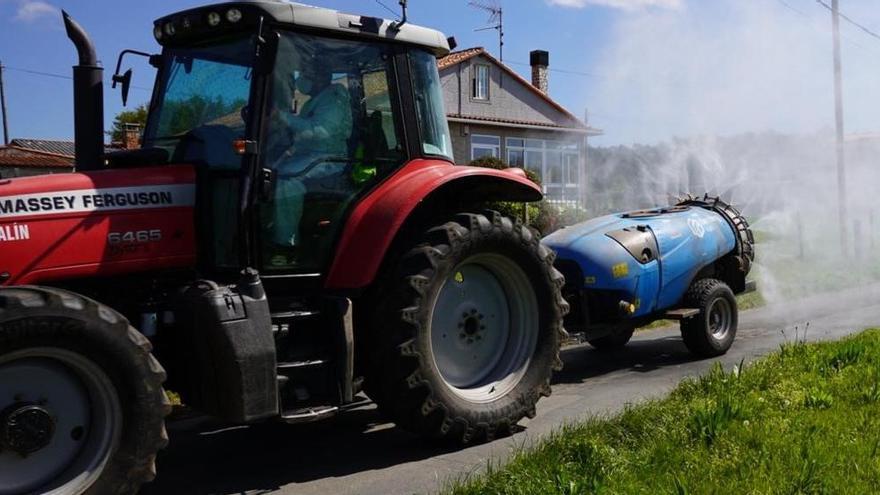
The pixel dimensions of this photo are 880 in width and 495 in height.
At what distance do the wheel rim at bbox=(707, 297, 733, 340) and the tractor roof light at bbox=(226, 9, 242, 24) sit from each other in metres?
5.79

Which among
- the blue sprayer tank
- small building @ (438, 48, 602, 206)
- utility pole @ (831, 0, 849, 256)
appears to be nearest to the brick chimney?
small building @ (438, 48, 602, 206)

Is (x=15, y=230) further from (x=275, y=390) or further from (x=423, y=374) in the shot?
(x=423, y=374)

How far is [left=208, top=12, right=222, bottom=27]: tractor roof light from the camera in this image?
17.1 feet

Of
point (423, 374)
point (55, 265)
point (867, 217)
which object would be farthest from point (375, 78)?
point (867, 217)

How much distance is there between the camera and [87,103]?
5305mm

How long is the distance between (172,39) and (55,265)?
180 centimetres

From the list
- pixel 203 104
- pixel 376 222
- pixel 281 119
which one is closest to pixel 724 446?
pixel 376 222

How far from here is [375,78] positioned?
18.7 ft

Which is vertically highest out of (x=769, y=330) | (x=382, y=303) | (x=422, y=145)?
(x=422, y=145)

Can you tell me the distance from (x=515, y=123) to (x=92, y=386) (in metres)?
27.6

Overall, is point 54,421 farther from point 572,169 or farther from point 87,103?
point 572,169

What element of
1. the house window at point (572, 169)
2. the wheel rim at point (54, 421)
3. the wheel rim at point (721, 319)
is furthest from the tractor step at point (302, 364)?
the house window at point (572, 169)

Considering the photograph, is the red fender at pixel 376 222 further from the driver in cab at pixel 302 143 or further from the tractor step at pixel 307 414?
the tractor step at pixel 307 414

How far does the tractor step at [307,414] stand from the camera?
4.88 m
